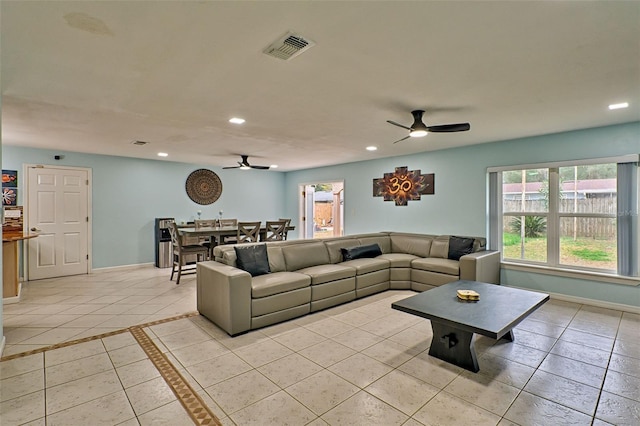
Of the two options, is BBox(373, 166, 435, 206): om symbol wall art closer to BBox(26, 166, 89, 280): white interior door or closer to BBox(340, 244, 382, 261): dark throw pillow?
BBox(340, 244, 382, 261): dark throw pillow

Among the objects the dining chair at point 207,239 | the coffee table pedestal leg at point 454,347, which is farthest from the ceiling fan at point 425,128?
the dining chair at point 207,239

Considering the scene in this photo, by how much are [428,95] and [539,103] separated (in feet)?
3.99

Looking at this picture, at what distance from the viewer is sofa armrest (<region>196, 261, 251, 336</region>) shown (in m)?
3.15

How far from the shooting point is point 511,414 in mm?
1978

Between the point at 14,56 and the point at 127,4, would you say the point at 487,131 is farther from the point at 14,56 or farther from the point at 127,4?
the point at 14,56

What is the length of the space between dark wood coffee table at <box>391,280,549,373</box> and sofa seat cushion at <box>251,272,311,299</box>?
1.30 m

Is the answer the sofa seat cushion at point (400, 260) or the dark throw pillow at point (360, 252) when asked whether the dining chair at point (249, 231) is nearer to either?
the dark throw pillow at point (360, 252)

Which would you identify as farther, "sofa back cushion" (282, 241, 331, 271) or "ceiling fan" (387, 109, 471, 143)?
"sofa back cushion" (282, 241, 331, 271)

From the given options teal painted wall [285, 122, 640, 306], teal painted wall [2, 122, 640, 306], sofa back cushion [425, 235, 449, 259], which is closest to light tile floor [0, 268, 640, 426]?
teal painted wall [285, 122, 640, 306]

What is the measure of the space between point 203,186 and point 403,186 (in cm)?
480

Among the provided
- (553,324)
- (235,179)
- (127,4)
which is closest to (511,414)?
(553,324)

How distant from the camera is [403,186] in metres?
6.32

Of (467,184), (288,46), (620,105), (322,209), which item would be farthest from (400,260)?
(322,209)

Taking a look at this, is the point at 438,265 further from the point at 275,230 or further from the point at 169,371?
the point at 169,371
